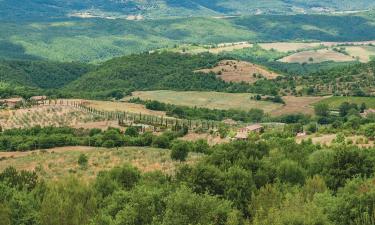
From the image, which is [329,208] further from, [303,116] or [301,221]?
[303,116]

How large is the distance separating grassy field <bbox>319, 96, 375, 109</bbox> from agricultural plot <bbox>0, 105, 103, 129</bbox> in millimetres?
67871

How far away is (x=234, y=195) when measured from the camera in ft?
176

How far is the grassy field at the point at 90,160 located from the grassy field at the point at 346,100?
91701 millimetres

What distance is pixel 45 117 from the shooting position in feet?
500


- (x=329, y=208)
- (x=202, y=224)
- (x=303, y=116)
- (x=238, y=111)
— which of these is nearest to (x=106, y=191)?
(x=202, y=224)

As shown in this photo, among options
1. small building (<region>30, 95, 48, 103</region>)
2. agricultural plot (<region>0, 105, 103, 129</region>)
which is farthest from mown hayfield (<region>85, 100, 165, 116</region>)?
small building (<region>30, 95, 48, 103</region>)

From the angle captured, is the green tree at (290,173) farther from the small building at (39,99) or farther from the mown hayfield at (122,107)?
the small building at (39,99)

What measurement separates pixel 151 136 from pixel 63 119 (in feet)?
146

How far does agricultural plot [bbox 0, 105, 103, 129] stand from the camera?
14562 cm

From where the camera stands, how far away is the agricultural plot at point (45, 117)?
478 ft

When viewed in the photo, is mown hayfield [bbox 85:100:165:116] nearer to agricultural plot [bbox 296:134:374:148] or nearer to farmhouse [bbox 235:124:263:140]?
farmhouse [bbox 235:124:263:140]

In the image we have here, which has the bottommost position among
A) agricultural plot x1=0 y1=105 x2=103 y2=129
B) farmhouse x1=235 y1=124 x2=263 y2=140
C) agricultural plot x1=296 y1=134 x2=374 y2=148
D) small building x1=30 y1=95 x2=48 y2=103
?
agricultural plot x1=0 y1=105 x2=103 y2=129

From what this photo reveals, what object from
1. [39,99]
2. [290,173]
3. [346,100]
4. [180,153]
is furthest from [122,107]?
[290,173]

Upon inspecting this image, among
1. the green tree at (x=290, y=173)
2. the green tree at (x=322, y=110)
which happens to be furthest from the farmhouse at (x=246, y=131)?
the green tree at (x=290, y=173)
